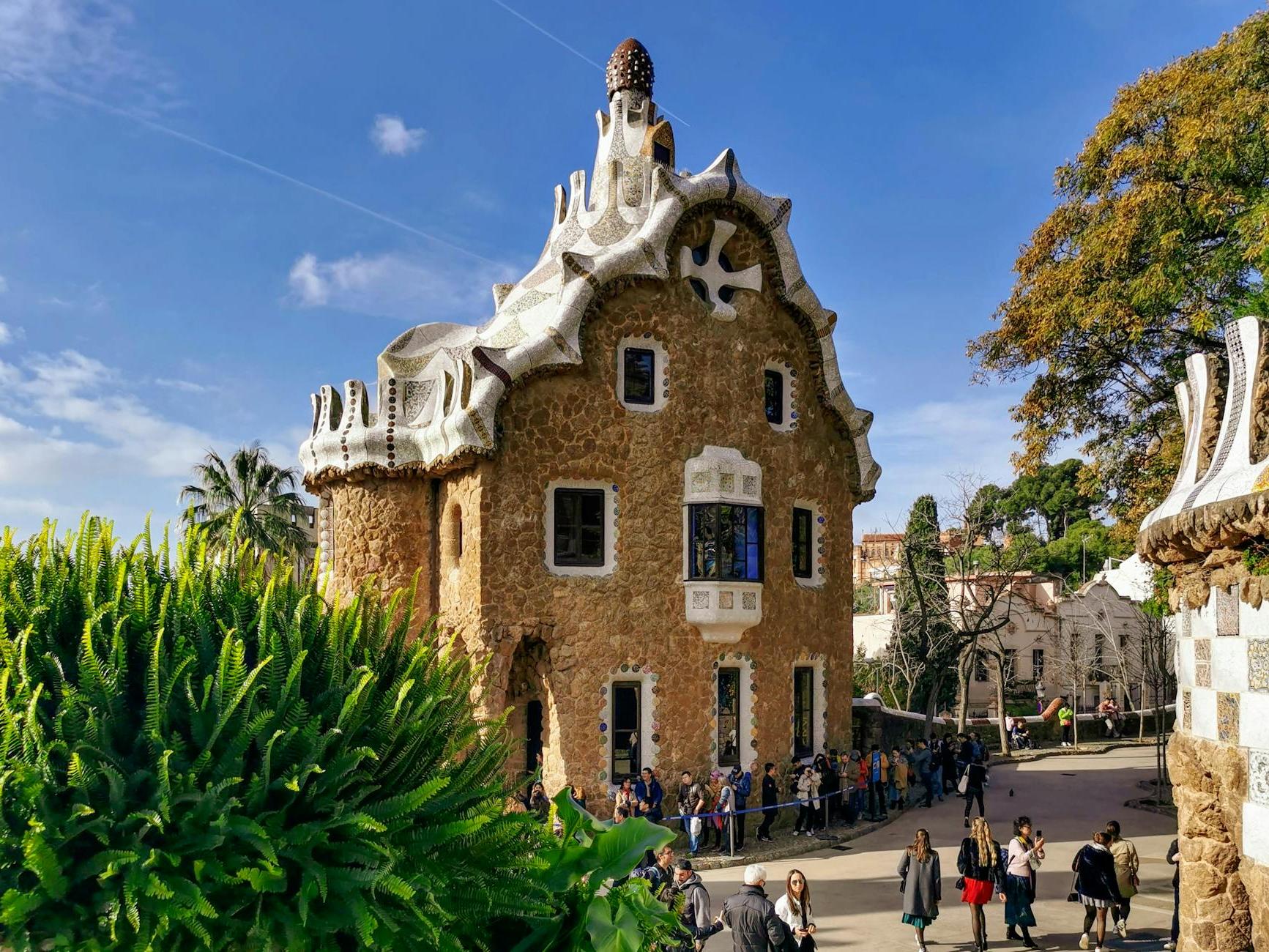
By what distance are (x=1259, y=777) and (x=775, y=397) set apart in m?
12.2

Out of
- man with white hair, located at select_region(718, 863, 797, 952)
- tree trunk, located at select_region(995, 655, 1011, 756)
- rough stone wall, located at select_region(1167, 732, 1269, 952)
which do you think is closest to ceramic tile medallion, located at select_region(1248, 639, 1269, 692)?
rough stone wall, located at select_region(1167, 732, 1269, 952)

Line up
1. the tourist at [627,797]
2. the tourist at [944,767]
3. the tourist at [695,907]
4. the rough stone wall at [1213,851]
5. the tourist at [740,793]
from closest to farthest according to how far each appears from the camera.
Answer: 1. the rough stone wall at [1213,851]
2. the tourist at [695,907]
3. the tourist at [627,797]
4. the tourist at [740,793]
5. the tourist at [944,767]

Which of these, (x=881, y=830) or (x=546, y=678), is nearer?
(x=546, y=678)

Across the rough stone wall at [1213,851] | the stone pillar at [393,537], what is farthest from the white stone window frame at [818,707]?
the rough stone wall at [1213,851]

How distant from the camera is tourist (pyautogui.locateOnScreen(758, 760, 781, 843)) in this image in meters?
16.7

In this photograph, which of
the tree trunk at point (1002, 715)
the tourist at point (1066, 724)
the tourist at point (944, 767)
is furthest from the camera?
the tourist at point (1066, 724)

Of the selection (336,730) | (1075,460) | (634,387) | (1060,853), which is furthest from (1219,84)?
(1075,460)

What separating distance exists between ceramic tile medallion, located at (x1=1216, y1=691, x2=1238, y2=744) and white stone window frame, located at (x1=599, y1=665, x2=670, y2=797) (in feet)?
32.1

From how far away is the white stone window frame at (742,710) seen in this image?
1717 centimetres

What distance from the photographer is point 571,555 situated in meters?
16.9

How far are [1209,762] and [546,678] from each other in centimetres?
1037

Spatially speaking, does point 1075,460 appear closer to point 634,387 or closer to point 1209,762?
point 634,387

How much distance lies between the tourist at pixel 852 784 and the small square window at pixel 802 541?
3359mm

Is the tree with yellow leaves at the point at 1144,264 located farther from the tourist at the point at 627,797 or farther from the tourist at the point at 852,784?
the tourist at the point at 627,797
